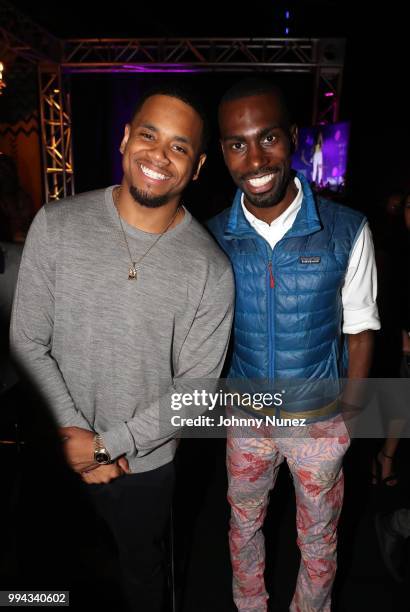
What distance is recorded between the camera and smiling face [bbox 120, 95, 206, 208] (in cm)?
142

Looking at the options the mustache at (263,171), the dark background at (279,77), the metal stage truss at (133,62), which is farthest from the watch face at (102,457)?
the metal stage truss at (133,62)

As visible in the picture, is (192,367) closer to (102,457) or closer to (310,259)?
(102,457)

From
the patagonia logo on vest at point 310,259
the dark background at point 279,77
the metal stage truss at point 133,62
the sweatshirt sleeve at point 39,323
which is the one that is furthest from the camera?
the metal stage truss at point 133,62

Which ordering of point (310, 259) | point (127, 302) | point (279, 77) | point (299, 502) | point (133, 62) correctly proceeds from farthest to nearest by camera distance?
point (279, 77) → point (133, 62) → point (299, 502) → point (310, 259) → point (127, 302)

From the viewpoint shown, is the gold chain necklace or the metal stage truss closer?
the gold chain necklace

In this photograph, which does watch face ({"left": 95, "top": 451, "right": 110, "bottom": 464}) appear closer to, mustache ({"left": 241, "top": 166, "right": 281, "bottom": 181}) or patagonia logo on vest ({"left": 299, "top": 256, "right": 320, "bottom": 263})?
patagonia logo on vest ({"left": 299, "top": 256, "right": 320, "bottom": 263})

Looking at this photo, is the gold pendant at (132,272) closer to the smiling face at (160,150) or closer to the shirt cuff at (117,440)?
the smiling face at (160,150)

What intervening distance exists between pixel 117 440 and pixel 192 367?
334 mm

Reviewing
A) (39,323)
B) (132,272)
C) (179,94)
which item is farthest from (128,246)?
(179,94)

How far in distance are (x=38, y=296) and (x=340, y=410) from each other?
118 cm

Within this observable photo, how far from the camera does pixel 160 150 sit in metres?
1.42

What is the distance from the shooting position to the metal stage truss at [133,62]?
20.7ft

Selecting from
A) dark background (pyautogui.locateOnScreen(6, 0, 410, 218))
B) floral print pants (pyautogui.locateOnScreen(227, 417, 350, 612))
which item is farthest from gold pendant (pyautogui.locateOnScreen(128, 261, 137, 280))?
dark background (pyautogui.locateOnScreen(6, 0, 410, 218))
